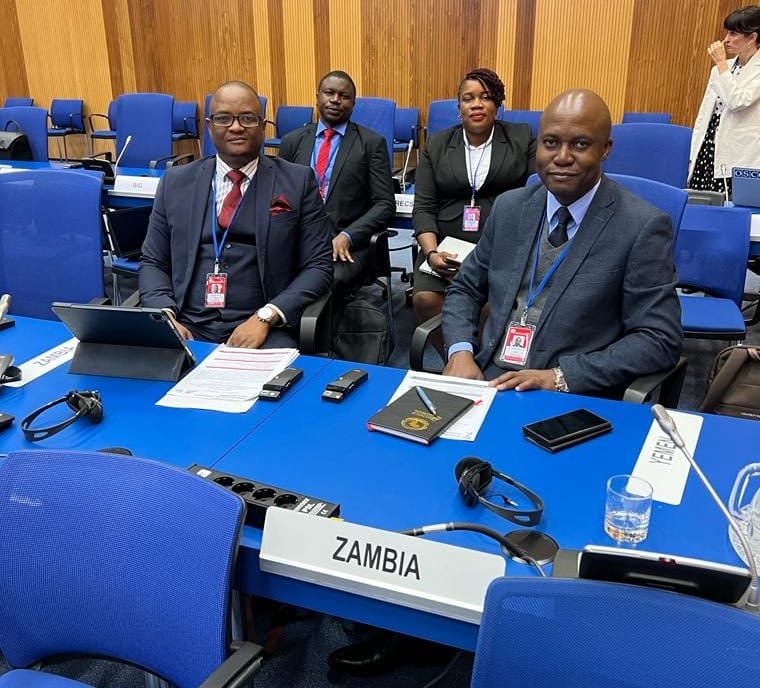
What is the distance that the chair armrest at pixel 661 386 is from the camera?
1.82m

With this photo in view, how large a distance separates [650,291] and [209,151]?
4469 mm

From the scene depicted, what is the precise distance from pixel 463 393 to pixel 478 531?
0.58 metres

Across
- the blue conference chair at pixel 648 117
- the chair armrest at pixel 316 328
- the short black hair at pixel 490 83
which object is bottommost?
the chair armrest at pixel 316 328

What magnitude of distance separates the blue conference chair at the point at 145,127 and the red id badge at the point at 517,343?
4035 millimetres

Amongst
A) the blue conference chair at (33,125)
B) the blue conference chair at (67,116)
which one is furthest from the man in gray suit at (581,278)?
the blue conference chair at (67,116)

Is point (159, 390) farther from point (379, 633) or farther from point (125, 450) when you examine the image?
point (379, 633)

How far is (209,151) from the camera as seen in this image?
5609mm

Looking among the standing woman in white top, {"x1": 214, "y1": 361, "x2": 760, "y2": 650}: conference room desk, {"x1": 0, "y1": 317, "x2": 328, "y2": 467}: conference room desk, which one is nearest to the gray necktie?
{"x1": 214, "y1": 361, "x2": 760, "y2": 650}: conference room desk

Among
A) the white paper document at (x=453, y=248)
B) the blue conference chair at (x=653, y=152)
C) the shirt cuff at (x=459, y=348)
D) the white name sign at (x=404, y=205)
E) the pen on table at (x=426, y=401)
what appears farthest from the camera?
the white name sign at (x=404, y=205)

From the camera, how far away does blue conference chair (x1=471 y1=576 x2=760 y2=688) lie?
779 millimetres

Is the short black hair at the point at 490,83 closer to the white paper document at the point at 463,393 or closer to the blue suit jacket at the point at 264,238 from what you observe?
the blue suit jacket at the point at 264,238

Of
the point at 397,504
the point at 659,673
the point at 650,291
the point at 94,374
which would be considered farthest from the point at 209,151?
the point at 659,673

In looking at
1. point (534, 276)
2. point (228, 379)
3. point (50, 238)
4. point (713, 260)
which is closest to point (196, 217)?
point (50, 238)

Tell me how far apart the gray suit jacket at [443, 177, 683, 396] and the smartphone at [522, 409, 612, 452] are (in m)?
0.36
